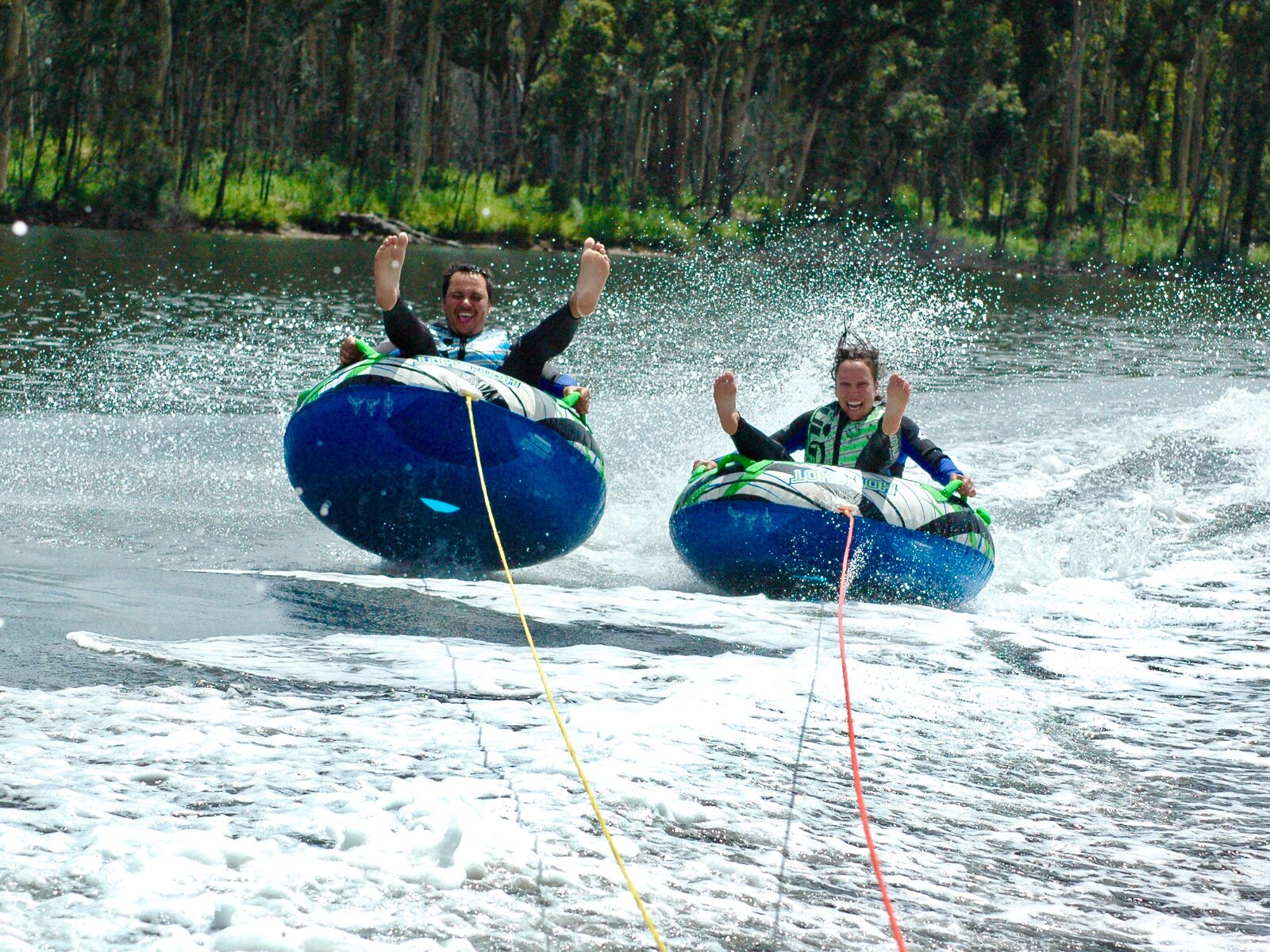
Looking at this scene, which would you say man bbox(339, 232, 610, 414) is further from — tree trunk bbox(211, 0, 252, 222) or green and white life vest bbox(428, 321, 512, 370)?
tree trunk bbox(211, 0, 252, 222)

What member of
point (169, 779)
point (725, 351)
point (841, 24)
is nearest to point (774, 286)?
point (725, 351)

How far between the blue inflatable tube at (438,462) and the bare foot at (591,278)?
375 mm

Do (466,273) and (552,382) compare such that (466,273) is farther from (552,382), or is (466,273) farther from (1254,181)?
(1254,181)

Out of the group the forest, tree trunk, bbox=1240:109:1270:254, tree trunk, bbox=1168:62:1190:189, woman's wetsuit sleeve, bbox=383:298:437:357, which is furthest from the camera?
tree trunk, bbox=1168:62:1190:189

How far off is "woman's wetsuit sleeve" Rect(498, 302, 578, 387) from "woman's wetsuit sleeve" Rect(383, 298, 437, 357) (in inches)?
13.0

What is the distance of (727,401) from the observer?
5785 mm

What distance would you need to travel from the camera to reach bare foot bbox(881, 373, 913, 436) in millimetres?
5676

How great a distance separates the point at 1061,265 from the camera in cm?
4153

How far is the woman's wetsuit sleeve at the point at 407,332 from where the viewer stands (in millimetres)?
5539

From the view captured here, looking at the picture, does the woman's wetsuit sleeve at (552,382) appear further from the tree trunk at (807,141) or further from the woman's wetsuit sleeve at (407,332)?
the tree trunk at (807,141)

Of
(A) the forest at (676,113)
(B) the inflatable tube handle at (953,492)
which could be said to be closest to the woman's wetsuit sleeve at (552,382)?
(B) the inflatable tube handle at (953,492)

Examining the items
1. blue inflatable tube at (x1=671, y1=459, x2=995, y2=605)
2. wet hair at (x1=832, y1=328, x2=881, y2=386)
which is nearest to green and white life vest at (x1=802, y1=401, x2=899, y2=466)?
wet hair at (x1=832, y1=328, x2=881, y2=386)

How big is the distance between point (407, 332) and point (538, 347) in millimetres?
517

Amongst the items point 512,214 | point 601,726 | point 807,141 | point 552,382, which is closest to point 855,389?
point 552,382
